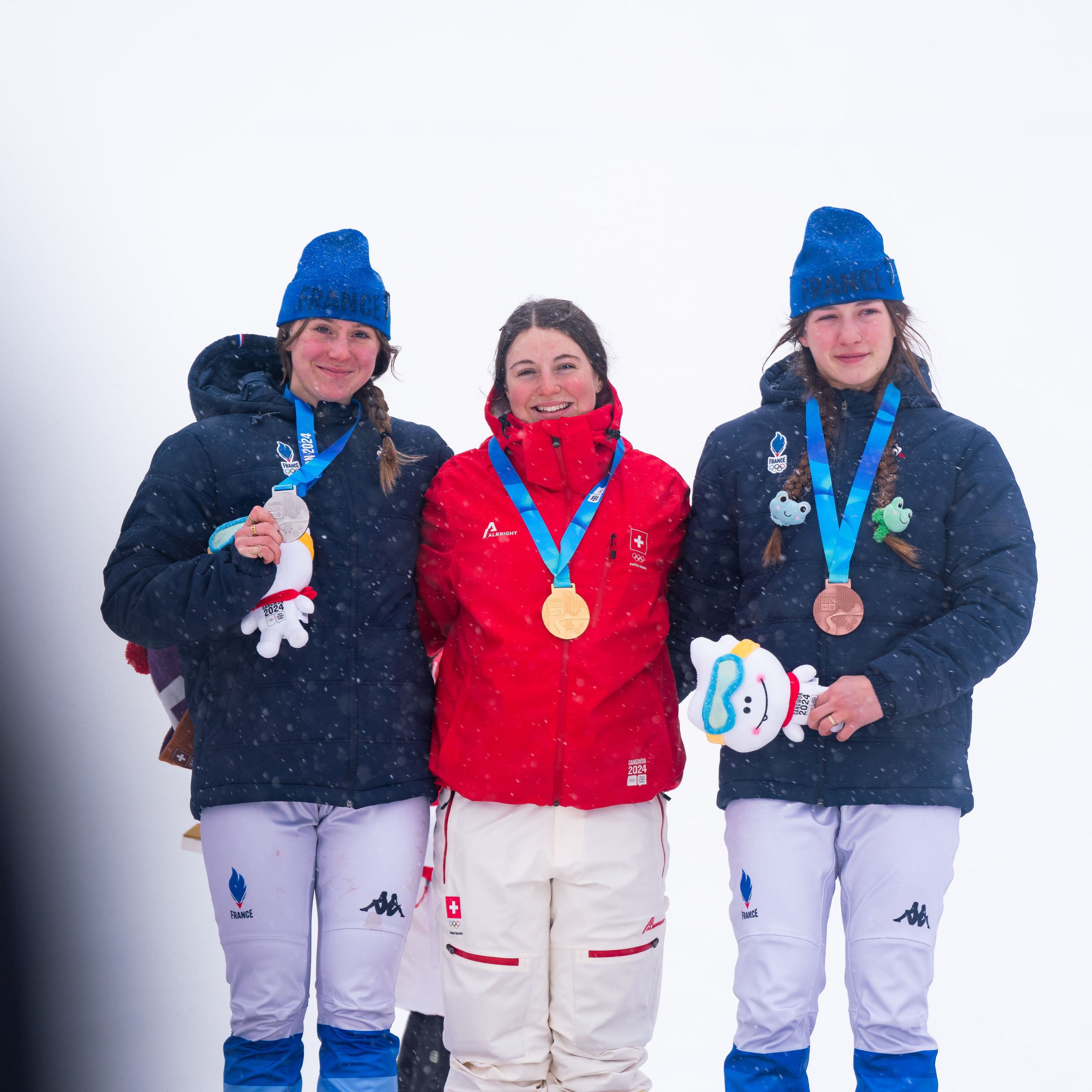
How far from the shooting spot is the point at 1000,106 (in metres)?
4.05

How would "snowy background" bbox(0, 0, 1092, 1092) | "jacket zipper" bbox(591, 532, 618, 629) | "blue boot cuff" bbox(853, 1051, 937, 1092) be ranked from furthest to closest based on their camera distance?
"snowy background" bbox(0, 0, 1092, 1092), "jacket zipper" bbox(591, 532, 618, 629), "blue boot cuff" bbox(853, 1051, 937, 1092)

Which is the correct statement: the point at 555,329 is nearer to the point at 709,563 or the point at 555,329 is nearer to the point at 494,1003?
the point at 709,563

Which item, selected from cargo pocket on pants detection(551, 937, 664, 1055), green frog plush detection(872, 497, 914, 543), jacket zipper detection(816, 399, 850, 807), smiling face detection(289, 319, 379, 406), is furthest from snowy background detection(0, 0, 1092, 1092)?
green frog plush detection(872, 497, 914, 543)

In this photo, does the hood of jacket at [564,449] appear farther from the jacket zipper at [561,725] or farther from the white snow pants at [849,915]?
the white snow pants at [849,915]

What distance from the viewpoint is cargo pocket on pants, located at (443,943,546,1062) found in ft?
6.43

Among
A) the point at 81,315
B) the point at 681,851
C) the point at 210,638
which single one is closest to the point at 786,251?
the point at 681,851

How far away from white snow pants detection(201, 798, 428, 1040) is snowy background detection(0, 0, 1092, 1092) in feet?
3.41

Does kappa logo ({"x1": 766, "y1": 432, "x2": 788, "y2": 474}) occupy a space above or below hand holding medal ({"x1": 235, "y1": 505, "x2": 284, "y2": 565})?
above

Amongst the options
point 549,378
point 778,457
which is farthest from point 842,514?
point 549,378

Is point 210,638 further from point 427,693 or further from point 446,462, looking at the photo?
point 446,462

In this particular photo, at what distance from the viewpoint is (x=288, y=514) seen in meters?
1.95

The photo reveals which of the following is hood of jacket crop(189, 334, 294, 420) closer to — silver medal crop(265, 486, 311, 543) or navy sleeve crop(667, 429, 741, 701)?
silver medal crop(265, 486, 311, 543)

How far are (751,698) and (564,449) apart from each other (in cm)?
63

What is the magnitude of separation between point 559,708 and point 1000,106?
11.0 ft
